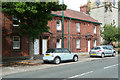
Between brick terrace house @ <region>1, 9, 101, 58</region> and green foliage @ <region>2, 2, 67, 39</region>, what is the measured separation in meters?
2.03

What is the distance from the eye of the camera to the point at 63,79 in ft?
23.8

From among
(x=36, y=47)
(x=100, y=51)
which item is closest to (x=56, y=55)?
(x=36, y=47)

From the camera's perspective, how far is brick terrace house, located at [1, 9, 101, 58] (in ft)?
56.2

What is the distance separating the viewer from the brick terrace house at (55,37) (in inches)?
675

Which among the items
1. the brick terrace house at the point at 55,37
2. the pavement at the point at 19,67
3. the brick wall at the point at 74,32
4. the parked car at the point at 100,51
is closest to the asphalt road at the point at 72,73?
the pavement at the point at 19,67

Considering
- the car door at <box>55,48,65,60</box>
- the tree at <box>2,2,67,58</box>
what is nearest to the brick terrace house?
the tree at <box>2,2,67,58</box>

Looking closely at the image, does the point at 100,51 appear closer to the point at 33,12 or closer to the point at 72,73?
the point at 72,73

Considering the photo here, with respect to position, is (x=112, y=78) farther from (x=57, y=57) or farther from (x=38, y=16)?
(x=38, y=16)

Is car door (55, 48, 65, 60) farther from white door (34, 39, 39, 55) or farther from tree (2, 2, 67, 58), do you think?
white door (34, 39, 39, 55)

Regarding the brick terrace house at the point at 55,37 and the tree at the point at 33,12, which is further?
the brick terrace house at the point at 55,37

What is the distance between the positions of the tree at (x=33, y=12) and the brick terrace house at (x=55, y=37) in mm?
2031

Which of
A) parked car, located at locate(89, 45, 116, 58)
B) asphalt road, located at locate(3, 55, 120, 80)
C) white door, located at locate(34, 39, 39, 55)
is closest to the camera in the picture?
asphalt road, located at locate(3, 55, 120, 80)

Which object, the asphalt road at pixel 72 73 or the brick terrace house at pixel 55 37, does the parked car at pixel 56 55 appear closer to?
the brick terrace house at pixel 55 37

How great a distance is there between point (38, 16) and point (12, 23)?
18.8 ft
